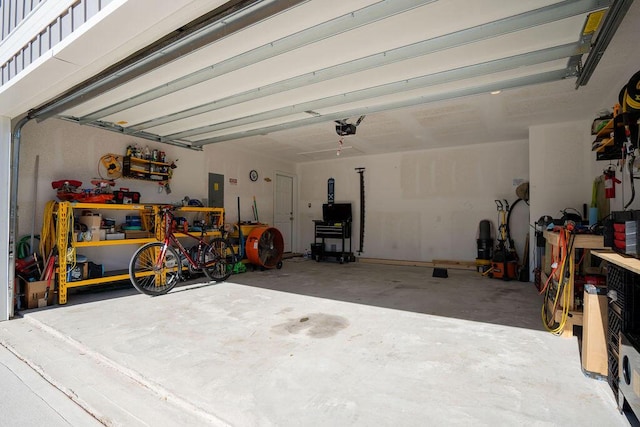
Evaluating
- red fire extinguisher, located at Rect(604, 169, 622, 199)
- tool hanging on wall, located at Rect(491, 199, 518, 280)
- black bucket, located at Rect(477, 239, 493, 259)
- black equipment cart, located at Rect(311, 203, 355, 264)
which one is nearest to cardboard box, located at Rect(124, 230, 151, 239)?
black equipment cart, located at Rect(311, 203, 355, 264)

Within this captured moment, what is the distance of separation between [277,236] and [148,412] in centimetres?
479

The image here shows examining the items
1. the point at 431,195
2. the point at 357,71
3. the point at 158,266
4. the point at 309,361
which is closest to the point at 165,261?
the point at 158,266

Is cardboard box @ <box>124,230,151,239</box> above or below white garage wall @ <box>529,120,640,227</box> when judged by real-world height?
below

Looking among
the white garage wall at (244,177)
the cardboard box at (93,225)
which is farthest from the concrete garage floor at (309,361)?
the white garage wall at (244,177)

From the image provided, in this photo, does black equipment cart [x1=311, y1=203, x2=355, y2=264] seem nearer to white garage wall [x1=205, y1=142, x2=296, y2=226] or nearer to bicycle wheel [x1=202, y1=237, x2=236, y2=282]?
white garage wall [x1=205, y1=142, x2=296, y2=226]

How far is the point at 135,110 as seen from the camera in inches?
159

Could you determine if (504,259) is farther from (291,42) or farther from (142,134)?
(142,134)

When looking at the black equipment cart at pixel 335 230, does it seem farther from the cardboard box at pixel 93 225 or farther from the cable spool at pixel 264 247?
the cardboard box at pixel 93 225

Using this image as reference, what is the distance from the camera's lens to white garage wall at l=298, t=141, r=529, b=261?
20.6 feet

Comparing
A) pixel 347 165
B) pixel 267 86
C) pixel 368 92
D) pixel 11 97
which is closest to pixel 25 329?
pixel 11 97

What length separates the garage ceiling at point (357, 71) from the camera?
212cm

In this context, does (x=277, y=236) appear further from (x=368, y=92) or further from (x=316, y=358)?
(x=316, y=358)

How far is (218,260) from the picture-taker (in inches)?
201

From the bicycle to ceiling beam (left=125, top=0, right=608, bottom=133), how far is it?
203 cm
